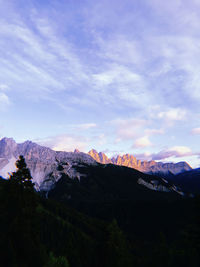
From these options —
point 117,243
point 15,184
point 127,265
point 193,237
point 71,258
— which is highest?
point 15,184

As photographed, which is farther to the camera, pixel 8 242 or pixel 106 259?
pixel 106 259

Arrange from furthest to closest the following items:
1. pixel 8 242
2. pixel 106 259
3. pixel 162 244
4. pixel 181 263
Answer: pixel 162 244
pixel 181 263
pixel 106 259
pixel 8 242

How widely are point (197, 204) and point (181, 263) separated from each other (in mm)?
45645

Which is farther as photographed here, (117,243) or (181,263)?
(181,263)

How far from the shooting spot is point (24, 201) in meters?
23.6

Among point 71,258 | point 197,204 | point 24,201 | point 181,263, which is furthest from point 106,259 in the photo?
point 71,258

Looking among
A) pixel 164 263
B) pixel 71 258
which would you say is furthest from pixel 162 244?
pixel 71 258

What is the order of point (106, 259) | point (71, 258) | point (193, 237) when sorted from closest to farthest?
point (193, 237) < point (106, 259) < point (71, 258)

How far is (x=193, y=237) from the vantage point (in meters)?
19.3

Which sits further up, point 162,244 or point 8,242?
point 8,242

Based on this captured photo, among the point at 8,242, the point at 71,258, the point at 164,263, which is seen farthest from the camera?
the point at 71,258

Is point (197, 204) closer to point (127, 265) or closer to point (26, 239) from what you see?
point (26, 239)

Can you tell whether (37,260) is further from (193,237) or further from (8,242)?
(193,237)

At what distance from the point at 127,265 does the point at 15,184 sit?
2396 centimetres
